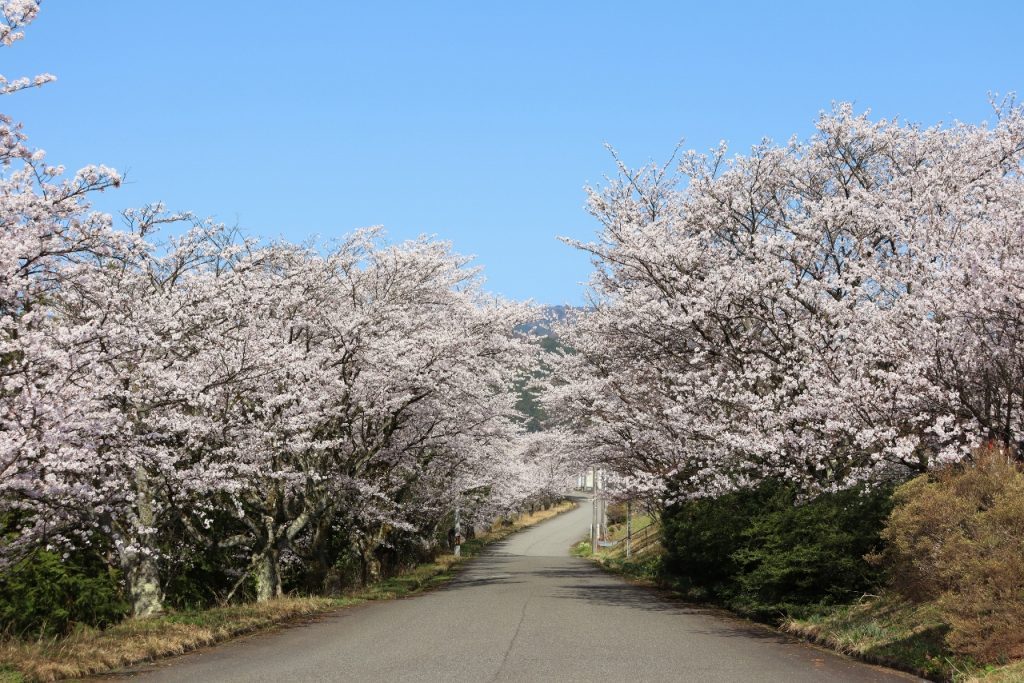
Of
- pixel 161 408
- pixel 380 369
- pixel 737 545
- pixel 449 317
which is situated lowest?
pixel 737 545

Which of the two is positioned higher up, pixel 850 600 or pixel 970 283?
pixel 970 283

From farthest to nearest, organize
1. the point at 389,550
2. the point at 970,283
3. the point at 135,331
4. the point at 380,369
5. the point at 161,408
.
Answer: the point at 389,550, the point at 380,369, the point at 161,408, the point at 970,283, the point at 135,331

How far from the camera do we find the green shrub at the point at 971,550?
9102mm

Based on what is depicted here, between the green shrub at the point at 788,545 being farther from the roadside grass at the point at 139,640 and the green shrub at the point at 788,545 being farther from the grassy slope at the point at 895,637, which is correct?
the roadside grass at the point at 139,640

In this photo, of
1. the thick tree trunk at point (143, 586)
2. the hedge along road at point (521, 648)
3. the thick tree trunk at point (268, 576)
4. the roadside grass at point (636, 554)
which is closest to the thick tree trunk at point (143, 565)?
the thick tree trunk at point (143, 586)

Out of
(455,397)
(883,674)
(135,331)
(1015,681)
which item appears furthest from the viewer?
(455,397)

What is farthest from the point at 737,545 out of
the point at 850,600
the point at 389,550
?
the point at 389,550

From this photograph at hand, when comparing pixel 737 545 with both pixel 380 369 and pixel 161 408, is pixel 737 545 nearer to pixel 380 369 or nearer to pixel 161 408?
pixel 380 369

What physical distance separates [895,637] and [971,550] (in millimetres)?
2723

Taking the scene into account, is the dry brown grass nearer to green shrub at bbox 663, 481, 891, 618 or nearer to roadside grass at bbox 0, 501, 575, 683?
roadside grass at bbox 0, 501, 575, 683

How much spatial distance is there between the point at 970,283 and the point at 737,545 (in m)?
7.16

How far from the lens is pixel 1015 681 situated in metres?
8.05

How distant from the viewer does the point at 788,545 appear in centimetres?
1612

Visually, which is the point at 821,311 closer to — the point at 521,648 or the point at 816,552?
the point at 816,552
